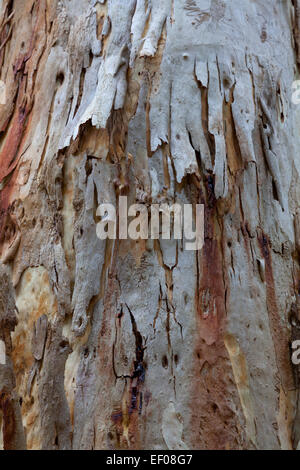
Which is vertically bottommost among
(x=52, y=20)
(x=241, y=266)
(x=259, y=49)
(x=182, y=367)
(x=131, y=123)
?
(x=182, y=367)

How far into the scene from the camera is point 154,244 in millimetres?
1199

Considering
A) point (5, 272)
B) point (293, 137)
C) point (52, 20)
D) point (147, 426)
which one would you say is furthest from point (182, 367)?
point (52, 20)

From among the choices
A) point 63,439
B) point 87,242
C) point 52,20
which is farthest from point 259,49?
point 63,439

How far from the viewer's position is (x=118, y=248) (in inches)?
47.6

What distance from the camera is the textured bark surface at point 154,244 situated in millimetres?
1143

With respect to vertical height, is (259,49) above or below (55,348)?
above

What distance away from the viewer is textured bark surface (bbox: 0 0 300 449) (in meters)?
1.14

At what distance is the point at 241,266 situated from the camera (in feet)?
3.96

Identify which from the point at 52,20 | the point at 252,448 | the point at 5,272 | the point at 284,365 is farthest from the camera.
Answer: the point at 52,20

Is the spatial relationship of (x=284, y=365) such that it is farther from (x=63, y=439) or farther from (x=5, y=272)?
(x=5, y=272)

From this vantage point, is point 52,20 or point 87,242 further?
point 52,20

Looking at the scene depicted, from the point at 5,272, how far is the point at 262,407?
71 centimetres

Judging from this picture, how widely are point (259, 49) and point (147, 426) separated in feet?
3.23

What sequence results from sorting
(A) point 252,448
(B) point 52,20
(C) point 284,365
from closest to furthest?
1. (A) point 252,448
2. (C) point 284,365
3. (B) point 52,20
